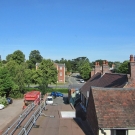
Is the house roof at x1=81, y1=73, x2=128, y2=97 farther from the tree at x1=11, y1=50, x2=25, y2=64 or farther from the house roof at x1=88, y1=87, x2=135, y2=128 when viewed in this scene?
the tree at x1=11, y1=50, x2=25, y2=64

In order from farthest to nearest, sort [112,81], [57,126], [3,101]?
[3,101]
[112,81]
[57,126]

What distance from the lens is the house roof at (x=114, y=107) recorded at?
12.5 metres

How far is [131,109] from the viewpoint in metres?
13.5

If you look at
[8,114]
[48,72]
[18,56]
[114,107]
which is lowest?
[8,114]

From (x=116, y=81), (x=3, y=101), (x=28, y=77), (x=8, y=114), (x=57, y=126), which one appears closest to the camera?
(x=57, y=126)

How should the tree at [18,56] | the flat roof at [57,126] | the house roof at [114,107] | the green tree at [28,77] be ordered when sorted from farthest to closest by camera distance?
the tree at [18,56] < the green tree at [28,77] < the flat roof at [57,126] < the house roof at [114,107]

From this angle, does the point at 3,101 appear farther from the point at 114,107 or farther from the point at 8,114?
the point at 114,107

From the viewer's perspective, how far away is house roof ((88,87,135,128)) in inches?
491

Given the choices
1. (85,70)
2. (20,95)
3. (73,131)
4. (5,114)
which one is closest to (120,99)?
(73,131)

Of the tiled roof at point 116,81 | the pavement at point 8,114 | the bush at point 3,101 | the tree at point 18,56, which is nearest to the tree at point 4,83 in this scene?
the bush at point 3,101

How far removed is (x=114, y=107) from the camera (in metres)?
13.4

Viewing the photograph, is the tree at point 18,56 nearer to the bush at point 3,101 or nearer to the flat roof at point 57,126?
the bush at point 3,101

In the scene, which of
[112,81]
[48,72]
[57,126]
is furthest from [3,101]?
[57,126]

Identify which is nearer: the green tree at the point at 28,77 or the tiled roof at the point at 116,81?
the tiled roof at the point at 116,81
